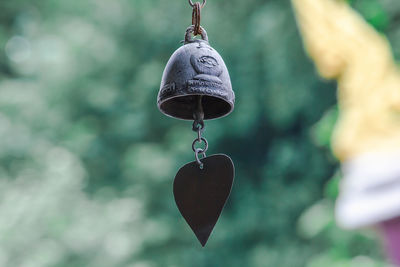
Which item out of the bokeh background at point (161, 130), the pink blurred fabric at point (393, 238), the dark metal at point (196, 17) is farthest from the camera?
the bokeh background at point (161, 130)

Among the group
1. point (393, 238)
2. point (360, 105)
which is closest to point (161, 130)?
point (360, 105)

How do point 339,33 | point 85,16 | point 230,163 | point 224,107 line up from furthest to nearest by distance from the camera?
1. point 85,16
2. point 339,33
3. point 224,107
4. point 230,163

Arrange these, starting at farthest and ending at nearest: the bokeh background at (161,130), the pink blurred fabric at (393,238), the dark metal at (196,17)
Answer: the bokeh background at (161,130)
the pink blurred fabric at (393,238)
the dark metal at (196,17)

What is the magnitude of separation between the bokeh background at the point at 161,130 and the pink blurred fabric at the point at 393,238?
3.25ft

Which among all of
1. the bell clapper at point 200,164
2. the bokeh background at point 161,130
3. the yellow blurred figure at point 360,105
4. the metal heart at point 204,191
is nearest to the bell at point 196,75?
the bell clapper at point 200,164

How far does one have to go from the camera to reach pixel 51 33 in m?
3.98

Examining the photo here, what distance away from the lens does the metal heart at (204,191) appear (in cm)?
113

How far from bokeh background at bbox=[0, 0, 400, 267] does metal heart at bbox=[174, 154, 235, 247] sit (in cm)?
229

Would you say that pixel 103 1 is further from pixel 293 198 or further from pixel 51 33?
pixel 293 198

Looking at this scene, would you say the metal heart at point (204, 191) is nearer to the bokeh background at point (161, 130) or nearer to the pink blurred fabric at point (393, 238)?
the pink blurred fabric at point (393, 238)

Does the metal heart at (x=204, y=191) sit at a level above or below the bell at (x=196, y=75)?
below

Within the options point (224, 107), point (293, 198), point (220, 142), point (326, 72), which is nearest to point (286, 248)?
point (293, 198)

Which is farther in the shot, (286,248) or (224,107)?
(286,248)

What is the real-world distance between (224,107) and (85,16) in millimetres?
2880
